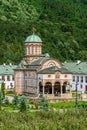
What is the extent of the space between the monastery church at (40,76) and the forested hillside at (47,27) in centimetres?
3191

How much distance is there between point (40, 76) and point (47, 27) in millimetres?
74080

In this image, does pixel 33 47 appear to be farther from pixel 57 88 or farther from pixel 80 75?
pixel 80 75

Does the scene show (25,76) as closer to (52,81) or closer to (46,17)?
(52,81)

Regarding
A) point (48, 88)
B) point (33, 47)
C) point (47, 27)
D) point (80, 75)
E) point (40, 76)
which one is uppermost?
point (47, 27)

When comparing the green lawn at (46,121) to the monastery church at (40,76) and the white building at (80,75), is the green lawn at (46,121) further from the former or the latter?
the white building at (80,75)

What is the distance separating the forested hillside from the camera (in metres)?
119

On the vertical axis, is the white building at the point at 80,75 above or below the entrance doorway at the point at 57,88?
above

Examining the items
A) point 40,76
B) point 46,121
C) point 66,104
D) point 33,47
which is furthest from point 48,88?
point 46,121

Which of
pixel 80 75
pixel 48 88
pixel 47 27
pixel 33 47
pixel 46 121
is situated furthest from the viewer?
pixel 47 27

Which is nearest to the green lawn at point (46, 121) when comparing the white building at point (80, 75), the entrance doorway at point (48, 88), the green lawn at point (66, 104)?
the green lawn at point (66, 104)

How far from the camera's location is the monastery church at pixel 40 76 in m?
68.4

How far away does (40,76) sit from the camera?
6925 centimetres

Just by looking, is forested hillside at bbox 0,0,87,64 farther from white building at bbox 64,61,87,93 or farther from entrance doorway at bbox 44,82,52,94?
entrance doorway at bbox 44,82,52,94

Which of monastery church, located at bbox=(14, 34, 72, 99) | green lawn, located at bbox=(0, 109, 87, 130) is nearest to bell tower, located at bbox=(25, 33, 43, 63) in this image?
monastery church, located at bbox=(14, 34, 72, 99)
